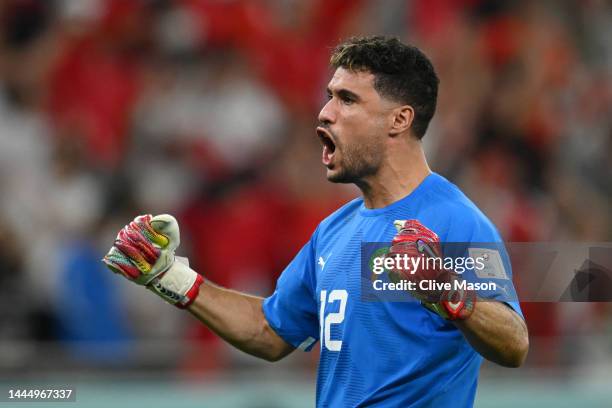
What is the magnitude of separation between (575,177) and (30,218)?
4.37 meters

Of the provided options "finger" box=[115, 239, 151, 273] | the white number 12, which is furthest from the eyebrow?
"finger" box=[115, 239, 151, 273]

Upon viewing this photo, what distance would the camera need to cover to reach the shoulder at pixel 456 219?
161 inches

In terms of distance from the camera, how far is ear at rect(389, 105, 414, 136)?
14.6ft

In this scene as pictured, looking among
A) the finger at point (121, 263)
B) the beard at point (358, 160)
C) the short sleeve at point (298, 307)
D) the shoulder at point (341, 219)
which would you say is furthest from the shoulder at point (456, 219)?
the finger at point (121, 263)

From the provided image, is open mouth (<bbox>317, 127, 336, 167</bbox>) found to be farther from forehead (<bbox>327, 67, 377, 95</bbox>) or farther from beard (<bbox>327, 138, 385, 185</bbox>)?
A: forehead (<bbox>327, 67, 377, 95</bbox>)

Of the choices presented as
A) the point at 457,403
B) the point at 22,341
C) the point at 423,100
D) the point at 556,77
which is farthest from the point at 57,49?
the point at 457,403

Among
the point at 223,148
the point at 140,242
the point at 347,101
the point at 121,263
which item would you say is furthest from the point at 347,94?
the point at 223,148

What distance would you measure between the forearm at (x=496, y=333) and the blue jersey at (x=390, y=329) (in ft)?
0.39

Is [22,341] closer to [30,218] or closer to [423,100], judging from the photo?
[30,218]

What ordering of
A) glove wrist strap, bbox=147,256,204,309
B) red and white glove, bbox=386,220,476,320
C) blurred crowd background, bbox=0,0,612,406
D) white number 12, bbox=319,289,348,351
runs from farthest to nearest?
blurred crowd background, bbox=0,0,612,406, glove wrist strap, bbox=147,256,204,309, white number 12, bbox=319,289,348,351, red and white glove, bbox=386,220,476,320

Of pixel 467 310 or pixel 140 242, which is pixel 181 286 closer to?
pixel 140 242

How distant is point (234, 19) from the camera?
Answer: 9594 millimetres

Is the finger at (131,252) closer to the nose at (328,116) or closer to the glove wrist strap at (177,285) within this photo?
the glove wrist strap at (177,285)

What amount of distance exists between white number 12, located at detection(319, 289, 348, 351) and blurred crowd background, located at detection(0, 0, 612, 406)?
3.17 metres
